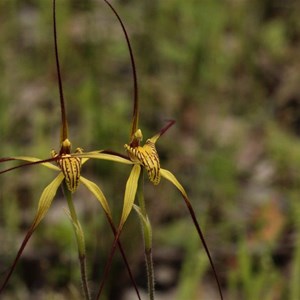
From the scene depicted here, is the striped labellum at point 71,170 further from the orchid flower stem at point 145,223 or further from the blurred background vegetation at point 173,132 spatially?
the blurred background vegetation at point 173,132

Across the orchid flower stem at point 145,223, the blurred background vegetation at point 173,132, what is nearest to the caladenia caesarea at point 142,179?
the orchid flower stem at point 145,223

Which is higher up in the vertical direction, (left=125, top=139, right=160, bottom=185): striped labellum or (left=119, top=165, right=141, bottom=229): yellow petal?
(left=125, top=139, right=160, bottom=185): striped labellum

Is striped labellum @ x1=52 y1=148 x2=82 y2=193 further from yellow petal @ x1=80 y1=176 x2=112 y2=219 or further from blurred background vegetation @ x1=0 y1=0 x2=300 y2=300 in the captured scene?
blurred background vegetation @ x1=0 y1=0 x2=300 y2=300

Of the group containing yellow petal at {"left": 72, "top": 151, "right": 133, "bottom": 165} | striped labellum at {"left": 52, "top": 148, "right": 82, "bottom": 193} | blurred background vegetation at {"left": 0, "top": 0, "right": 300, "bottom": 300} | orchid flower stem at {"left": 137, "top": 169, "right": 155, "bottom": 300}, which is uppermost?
blurred background vegetation at {"left": 0, "top": 0, "right": 300, "bottom": 300}

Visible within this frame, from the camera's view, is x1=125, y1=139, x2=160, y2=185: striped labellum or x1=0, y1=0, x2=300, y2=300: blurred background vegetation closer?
x1=125, y1=139, x2=160, y2=185: striped labellum

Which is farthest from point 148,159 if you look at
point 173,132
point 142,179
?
point 173,132

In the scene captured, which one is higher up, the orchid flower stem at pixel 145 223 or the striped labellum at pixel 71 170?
the striped labellum at pixel 71 170

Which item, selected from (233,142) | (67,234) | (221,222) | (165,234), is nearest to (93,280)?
(67,234)

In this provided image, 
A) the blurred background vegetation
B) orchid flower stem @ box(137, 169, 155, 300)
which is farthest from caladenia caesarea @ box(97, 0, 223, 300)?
the blurred background vegetation
